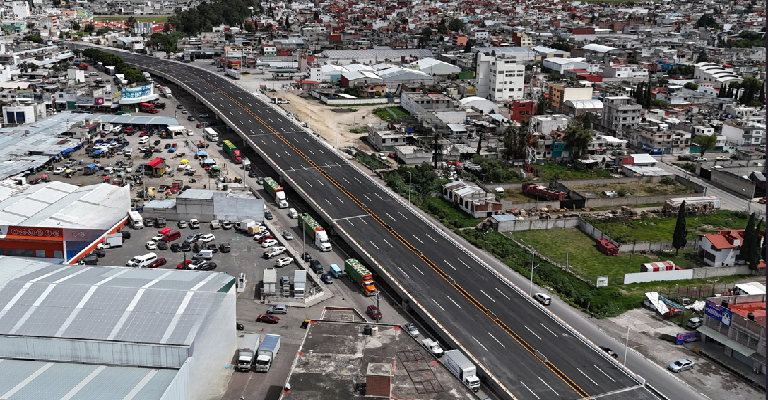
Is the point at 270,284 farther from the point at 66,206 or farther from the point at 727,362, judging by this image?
the point at 727,362

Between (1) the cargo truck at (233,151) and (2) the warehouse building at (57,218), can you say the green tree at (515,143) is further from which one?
(2) the warehouse building at (57,218)

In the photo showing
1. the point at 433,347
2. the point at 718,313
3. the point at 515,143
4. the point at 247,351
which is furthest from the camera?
A: the point at 515,143

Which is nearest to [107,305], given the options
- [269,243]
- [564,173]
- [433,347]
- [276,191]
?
[433,347]

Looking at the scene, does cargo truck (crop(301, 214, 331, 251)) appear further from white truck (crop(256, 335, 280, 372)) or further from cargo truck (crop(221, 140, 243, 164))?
cargo truck (crop(221, 140, 243, 164))

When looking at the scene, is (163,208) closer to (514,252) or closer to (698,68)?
(514,252)

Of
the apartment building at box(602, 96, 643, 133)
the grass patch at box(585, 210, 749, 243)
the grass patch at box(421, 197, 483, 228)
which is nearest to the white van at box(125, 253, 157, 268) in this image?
the grass patch at box(421, 197, 483, 228)

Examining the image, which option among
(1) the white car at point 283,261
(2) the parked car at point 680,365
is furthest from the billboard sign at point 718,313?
(1) the white car at point 283,261

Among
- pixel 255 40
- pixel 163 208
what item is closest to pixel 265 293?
pixel 163 208
